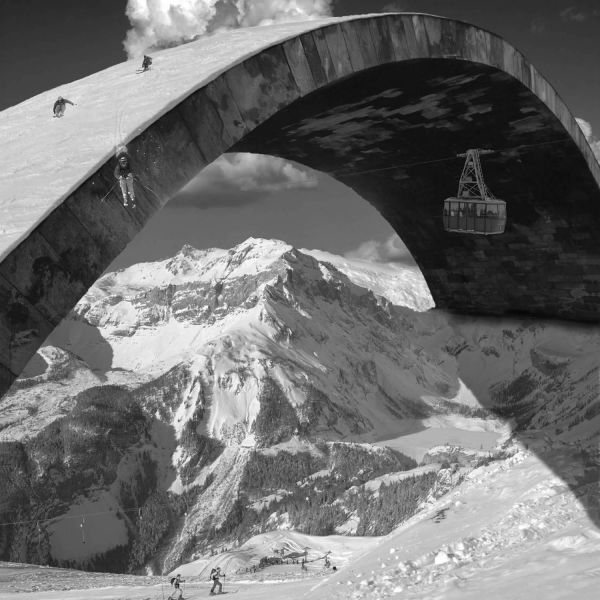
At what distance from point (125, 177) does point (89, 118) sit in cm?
142

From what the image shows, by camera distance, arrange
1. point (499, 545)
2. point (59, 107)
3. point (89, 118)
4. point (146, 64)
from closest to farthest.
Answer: point (89, 118) → point (59, 107) → point (146, 64) → point (499, 545)

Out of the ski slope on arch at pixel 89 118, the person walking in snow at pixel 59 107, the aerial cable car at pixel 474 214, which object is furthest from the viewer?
the aerial cable car at pixel 474 214

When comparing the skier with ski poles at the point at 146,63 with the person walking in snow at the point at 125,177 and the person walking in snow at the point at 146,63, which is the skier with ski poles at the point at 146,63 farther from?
the person walking in snow at the point at 125,177

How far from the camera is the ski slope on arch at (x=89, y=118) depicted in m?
6.56

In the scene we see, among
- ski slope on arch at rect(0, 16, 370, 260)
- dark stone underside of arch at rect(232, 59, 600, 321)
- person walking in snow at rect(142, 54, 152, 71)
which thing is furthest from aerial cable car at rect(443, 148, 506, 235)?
person walking in snow at rect(142, 54, 152, 71)

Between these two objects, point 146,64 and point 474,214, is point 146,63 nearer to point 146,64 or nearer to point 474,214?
point 146,64

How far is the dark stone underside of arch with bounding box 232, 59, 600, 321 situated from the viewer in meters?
15.9

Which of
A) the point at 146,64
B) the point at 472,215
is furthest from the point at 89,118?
the point at 472,215

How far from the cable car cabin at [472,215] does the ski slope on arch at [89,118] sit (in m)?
8.05

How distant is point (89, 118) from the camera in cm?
796

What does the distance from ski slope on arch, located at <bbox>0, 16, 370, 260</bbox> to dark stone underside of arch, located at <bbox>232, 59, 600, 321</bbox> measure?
453cm

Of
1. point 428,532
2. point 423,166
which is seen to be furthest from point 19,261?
point 423,166

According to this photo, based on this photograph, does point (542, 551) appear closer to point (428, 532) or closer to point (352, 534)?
point (428, 532)

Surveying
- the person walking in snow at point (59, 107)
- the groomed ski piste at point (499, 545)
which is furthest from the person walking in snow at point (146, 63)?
the groomed ski piste at point (499, 545)
